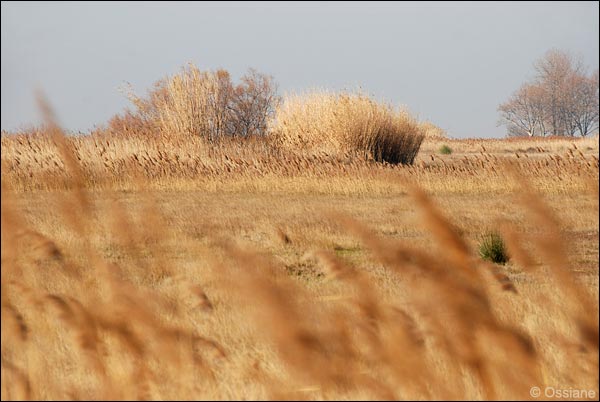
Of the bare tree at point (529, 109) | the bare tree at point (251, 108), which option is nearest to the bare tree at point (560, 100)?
the bare tree at point (529, 109)

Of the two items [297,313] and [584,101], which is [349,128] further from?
[584,101]

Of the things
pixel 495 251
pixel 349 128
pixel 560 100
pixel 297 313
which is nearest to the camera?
pixel 297 313

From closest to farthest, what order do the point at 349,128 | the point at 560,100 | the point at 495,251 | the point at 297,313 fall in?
1. the point at 297,313
2. the point at 495,251
3. the point at 349,128
4. the point at 560,100

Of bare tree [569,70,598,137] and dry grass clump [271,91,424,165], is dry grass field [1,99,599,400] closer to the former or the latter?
dry grass clump [271,91,424,165]

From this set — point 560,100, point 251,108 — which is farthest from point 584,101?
point 251,108

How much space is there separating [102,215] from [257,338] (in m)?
7.67

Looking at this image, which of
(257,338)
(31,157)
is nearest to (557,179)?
(31,157)

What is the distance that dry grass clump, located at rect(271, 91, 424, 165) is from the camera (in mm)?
20719

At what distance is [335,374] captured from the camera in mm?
2715

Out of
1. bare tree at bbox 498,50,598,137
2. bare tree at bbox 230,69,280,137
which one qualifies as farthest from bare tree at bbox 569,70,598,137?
bare tree at bbox 230,69,280,137

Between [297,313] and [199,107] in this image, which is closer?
[297,313]

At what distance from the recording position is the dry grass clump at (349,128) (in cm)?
2072

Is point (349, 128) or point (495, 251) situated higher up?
point (495, 251)

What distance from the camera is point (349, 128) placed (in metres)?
20.7
